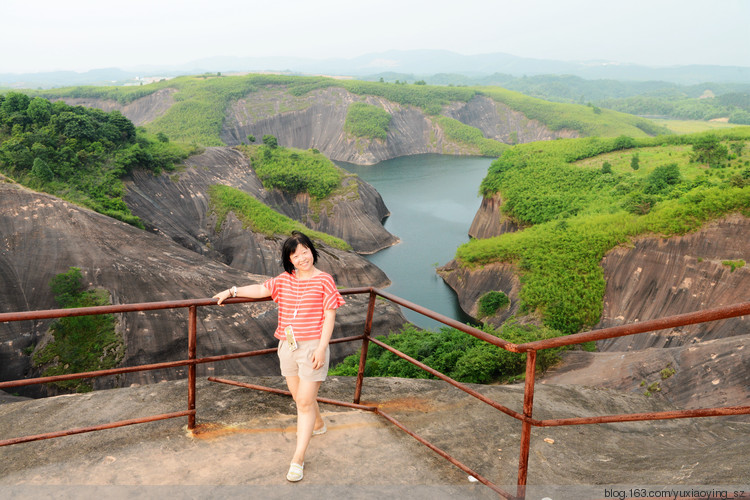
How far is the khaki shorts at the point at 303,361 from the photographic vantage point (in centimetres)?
480

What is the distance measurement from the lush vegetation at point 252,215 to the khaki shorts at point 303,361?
118 feet

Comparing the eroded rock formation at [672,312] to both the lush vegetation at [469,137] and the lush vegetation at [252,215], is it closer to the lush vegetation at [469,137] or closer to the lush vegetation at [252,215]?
the lush vegetation at [252,215]

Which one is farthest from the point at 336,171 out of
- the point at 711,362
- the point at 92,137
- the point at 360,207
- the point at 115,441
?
the point at 115,441

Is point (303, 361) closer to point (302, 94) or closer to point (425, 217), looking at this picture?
point (425, 217)

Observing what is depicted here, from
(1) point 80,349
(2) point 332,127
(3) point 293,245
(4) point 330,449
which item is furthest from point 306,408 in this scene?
(2) point 332,127

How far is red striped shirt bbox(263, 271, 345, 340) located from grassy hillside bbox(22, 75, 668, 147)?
85.2 meters

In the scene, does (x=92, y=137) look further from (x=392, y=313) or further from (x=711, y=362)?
(x=711, y=362)

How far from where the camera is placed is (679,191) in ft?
108

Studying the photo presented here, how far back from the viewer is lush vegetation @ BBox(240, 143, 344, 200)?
172 ft

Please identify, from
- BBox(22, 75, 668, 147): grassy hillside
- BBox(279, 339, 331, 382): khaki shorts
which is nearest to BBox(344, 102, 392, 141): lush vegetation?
BBox(22, 75, 668, 147): grassy hillside

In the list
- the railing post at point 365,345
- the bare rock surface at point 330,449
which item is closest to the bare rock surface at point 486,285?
the bare rock surface at point 330,449

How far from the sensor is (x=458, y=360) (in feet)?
61.4

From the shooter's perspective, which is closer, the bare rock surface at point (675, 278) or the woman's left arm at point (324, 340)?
the woman's left arm at point (324, 340)

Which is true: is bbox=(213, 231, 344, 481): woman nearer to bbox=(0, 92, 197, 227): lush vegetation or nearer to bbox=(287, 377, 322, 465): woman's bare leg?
bbox=(287, 377, 322, 465): woman's bare leg
